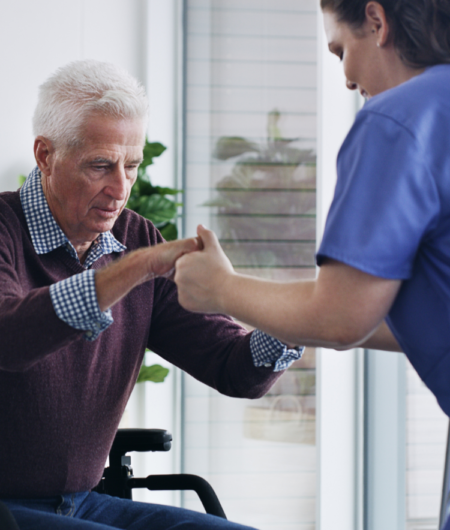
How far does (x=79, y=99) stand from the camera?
53.6 inches

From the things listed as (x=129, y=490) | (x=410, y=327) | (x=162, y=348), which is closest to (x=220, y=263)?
(x=410, y=327)

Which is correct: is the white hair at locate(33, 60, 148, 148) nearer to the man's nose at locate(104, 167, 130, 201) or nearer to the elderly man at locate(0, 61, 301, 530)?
the elderly man at locate(0, 61, 301, 530)

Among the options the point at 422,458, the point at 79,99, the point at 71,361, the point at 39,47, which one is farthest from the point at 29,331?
the point at 39,47

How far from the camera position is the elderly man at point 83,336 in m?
1.28

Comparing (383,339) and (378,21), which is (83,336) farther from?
(378,21)

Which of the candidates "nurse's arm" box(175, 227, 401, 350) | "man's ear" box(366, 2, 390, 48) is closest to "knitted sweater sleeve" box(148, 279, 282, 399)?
"nurse's arm" box(175, 227, 401, 350)

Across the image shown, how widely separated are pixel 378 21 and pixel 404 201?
13.2 inches

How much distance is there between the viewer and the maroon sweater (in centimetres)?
108

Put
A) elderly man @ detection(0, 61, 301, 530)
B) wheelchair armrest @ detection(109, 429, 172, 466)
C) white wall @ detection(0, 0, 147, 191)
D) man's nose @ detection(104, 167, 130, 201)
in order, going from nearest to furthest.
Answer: elderly man @ detection(0, 61, 301, 530) < man's nose @ detection(104, 167, 130, 201) < wheelchair armrest @ detection(109, 429, 172, 466) < white wall @ detection(0, 0, 147, 191)

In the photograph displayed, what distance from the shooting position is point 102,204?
55.9 inches

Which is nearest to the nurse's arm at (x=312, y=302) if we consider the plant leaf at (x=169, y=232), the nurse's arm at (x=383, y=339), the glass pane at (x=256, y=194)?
the nurse's arm at (x=383, y=339)

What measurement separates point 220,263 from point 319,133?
6.04ft

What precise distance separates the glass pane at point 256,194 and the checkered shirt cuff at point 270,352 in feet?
5.11

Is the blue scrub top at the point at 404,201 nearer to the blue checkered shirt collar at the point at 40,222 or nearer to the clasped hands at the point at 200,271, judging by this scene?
the clasped hands at the point at 200,271
